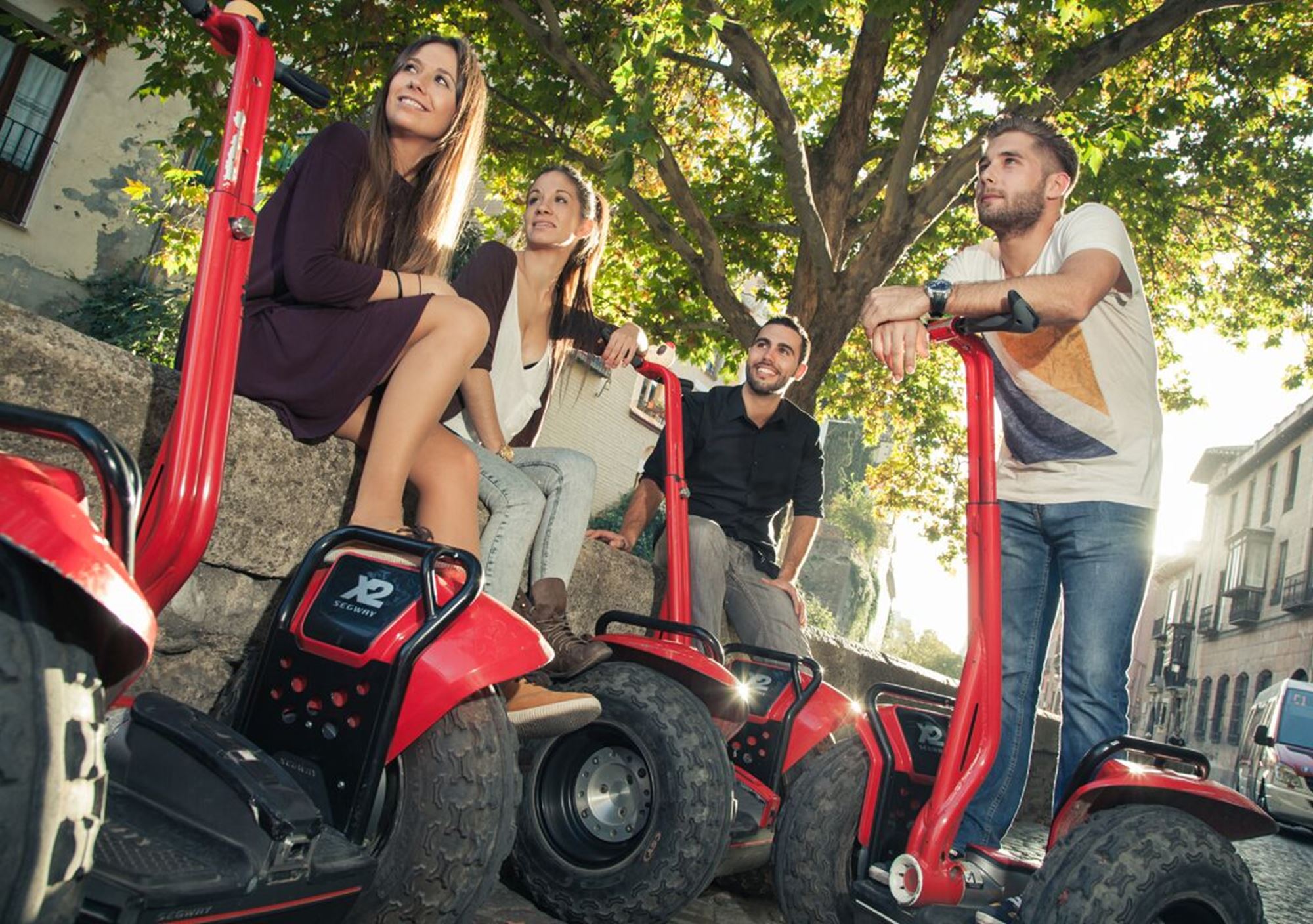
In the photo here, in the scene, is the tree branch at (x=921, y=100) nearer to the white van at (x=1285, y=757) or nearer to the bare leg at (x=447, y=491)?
the bare leg at (x=447, y=491)

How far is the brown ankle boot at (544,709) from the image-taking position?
82.4 inches

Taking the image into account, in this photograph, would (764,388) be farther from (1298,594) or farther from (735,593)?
(1298,594)

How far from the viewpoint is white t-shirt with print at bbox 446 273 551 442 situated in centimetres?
338

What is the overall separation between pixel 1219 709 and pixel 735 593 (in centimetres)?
3987

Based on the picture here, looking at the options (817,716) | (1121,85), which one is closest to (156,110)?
(1121,85)

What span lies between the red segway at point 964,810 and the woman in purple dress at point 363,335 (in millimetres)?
1130

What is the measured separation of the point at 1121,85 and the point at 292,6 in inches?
269

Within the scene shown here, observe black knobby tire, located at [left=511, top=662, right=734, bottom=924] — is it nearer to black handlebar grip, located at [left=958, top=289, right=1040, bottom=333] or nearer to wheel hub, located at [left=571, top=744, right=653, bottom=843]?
wheel hub, located at [left=571, top=744, right=653, bottom=843]

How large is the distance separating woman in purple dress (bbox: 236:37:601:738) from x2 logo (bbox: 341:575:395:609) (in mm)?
212

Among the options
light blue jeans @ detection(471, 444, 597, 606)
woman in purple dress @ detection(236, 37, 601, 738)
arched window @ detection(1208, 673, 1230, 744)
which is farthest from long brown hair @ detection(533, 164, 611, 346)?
arched window @ detection(1208, 673, 1230, 744)

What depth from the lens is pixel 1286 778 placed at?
13.2 meters

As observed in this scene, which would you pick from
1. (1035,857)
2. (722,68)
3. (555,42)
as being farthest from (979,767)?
(722,68)

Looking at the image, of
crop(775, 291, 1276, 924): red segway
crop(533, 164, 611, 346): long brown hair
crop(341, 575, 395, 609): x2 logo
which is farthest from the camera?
crop(533, 164, 611, 346): long brown hair

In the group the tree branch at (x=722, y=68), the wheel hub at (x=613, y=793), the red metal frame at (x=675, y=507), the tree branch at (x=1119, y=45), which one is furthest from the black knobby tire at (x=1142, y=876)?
the tree branch at (x=722, y=68)
